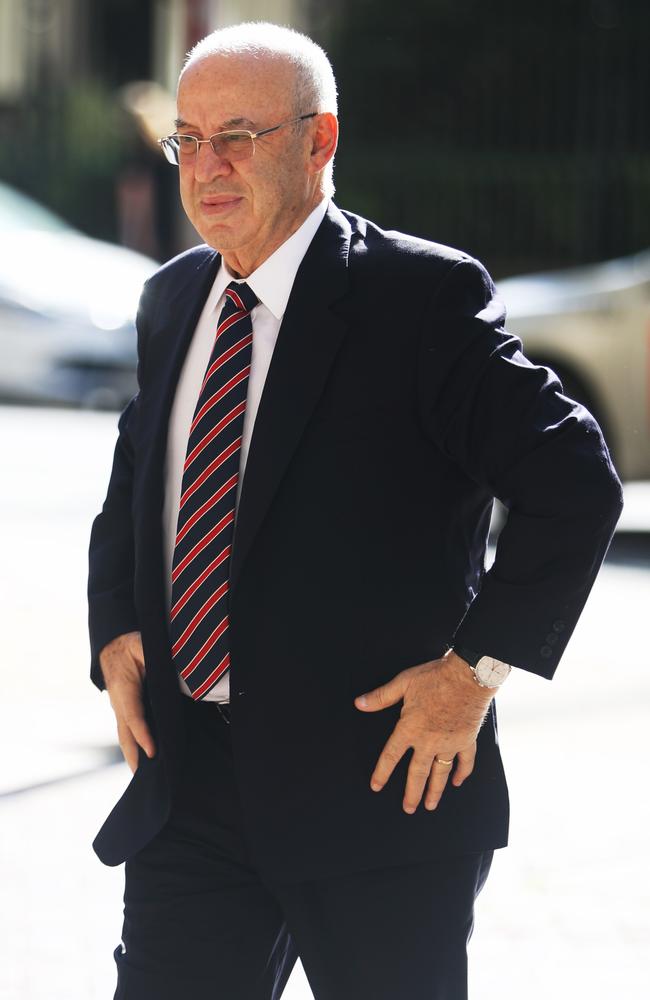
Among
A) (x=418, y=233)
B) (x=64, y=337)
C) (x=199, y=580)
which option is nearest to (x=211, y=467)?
(x=199, y=580)

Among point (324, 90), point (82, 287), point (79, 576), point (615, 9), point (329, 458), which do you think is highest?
point (615, 9)

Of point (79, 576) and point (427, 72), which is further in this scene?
point (427, 72)

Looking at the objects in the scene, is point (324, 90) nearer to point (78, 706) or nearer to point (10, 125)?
point (78, 706)

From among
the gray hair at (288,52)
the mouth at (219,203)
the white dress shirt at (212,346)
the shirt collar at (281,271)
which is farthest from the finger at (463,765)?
the gray hair at (288,52)

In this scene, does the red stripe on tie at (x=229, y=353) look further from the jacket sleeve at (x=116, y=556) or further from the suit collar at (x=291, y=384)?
the jacket sleeve at (x=116, y=556)

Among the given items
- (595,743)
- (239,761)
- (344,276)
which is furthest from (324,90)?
(595,743)

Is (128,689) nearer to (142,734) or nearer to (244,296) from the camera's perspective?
(142,734)

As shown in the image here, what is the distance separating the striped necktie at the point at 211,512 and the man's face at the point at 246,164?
0.32 feet

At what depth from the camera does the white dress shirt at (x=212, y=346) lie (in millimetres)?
2578

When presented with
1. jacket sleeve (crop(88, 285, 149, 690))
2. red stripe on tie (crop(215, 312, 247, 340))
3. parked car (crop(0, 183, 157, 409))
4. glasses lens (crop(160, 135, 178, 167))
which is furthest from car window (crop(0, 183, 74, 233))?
red stripe on tie (crop(215, 312, 247, 340))

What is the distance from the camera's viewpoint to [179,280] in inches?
112

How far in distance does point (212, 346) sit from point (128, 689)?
1.85ft

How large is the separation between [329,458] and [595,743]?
11.2 feet

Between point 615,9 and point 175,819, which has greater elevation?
point 615,9
